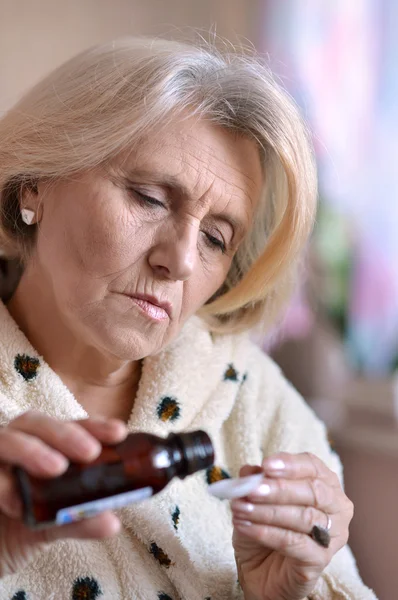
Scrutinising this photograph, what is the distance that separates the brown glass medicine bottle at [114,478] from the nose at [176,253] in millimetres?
279

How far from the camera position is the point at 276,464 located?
81 cm

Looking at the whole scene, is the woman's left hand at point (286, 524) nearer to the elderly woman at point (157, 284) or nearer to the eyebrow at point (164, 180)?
the elderly woman at point (157, 284)

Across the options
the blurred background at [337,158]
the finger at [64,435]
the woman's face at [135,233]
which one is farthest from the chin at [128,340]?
the blurred background at [337,158]

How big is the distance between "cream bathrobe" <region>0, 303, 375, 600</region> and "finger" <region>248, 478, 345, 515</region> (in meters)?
0.22

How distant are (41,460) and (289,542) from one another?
0.37 meters

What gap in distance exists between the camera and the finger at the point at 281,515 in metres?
0.78

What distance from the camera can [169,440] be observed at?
2.17 feet

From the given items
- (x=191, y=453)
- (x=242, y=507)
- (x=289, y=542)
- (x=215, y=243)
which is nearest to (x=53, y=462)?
(x=191, y=453)

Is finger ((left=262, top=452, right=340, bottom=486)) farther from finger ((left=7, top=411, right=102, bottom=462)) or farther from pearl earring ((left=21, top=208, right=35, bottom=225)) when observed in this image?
pearl earring ((left=21, top=208, right=35, bottom=225))

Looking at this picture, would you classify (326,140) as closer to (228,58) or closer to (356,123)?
(356,123)

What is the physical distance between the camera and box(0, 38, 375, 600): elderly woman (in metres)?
0.87

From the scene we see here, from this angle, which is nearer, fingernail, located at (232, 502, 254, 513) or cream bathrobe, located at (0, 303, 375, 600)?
fingernail, located at (232, 502, 254, 513)

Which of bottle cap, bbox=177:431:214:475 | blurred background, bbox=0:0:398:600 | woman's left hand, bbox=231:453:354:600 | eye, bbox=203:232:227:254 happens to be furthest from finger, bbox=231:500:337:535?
blurred background, bbox=0:0:398:600

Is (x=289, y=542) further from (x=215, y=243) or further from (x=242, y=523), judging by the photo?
(x=215, y=243)
